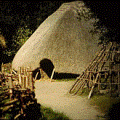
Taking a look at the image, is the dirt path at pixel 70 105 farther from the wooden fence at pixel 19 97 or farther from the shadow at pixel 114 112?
the wooden fence at pixel 19 97

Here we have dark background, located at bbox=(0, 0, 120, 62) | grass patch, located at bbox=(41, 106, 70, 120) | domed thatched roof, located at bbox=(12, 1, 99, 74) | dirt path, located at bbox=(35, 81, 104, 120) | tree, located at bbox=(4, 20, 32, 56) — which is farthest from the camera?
dark background, located at bbox=(0, 0, 120, 62)

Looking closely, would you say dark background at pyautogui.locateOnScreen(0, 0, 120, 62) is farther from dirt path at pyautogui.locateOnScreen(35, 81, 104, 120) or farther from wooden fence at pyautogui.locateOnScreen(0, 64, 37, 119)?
wooden fence at pyautogui.locateOnScreen(0, 64, 37, 119)

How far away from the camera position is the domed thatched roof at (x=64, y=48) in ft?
40.7

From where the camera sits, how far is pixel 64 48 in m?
12.9

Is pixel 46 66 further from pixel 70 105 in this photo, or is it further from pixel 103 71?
pixel 70 105

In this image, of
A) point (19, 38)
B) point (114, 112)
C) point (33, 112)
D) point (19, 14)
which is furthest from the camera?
point (19, 14)

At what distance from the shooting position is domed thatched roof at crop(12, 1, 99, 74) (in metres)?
12.4

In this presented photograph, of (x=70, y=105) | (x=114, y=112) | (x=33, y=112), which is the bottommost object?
(x=70, y=105)

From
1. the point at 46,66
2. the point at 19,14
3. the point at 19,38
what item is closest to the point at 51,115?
the point at 46,66

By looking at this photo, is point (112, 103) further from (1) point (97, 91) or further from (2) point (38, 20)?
(2) point (38, 20)

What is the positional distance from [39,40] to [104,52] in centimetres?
603

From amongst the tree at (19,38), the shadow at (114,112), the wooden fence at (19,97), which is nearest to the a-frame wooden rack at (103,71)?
the shadow at (114,112)

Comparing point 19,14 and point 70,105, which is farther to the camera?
point 19,14

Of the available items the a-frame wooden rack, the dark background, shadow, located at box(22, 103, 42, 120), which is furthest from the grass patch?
the dark background
